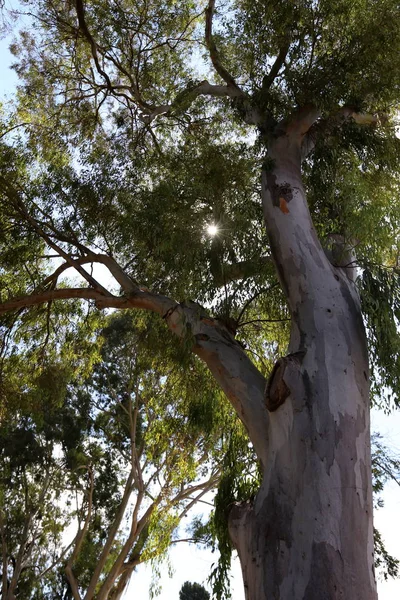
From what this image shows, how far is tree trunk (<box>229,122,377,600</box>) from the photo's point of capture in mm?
2676

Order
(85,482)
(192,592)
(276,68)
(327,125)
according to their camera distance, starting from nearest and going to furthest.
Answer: (327,125) < (276,68) < (85,482) < (192,592)

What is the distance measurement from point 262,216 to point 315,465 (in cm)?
311

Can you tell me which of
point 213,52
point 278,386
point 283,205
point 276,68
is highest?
point 213,52

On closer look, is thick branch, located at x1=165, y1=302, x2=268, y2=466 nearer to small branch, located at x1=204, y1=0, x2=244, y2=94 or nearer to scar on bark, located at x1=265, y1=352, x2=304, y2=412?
scar on bark, located at x1=265, y1=352, x2=304, y2=412

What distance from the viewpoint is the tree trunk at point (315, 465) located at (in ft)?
8.78

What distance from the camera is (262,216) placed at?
219 inches

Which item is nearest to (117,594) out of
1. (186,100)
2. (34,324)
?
(34,324)

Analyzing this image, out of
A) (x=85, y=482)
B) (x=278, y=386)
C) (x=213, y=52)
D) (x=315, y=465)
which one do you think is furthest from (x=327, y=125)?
(x=85, y=482)

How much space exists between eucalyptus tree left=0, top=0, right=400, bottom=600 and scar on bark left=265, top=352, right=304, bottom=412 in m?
0.01

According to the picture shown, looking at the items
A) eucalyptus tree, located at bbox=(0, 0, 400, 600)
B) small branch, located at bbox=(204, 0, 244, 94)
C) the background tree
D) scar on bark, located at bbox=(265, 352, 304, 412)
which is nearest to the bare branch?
eucalyptus tree, located at bbox=(0, 0, 400, 600)

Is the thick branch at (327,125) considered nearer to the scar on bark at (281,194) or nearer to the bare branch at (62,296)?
the scar on bark at (281,194)

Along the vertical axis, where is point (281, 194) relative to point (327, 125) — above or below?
below

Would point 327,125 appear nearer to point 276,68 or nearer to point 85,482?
point 276,68

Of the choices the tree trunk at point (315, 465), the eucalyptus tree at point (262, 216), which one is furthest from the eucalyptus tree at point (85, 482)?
the tree trunk at point (315, 465)
